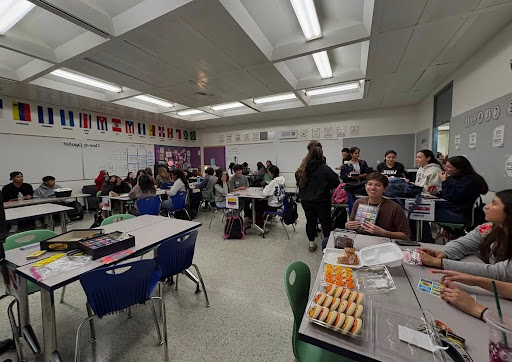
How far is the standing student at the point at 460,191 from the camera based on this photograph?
2.51 metres

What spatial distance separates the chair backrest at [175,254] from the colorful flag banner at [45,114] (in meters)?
6.16

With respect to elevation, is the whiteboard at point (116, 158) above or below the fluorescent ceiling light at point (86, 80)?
below

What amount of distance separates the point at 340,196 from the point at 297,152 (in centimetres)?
467

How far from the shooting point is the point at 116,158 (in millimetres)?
6895

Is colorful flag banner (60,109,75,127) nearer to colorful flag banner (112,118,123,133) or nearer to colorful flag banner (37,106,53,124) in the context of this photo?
colorful flag banner (37,106,53,124)

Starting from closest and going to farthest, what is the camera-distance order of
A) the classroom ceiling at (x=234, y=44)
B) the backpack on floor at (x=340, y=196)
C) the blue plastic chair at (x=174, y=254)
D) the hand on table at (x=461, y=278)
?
the hand on table at (x=461, y=278)
the blue plastic chair at (x=174, y=254)
the classroom ceiling at (x=234, y=44)
the backpack on floor at (x=340, y=196)

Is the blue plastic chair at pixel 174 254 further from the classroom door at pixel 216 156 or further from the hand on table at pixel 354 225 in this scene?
the classroom door at pixel 216 156

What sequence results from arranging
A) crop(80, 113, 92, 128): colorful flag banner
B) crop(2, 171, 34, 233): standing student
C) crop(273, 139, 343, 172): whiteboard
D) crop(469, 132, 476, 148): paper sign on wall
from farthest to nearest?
crop(273, 139, 343, 172): whiteboard, crop(80, 113, 92, 128): colorful flag banner, crop(2, 171, 34, 233): standing student, crop(469, 132, 476, 148): paper sign on wall

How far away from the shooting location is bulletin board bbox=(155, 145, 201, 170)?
8.35m

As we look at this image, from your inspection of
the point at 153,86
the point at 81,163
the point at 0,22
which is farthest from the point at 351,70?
the point at 81,163

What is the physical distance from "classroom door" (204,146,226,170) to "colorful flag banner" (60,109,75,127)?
4.76 m

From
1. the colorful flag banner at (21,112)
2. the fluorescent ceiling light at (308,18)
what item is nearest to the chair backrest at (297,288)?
the fluorescent ceiling light at (308,18)

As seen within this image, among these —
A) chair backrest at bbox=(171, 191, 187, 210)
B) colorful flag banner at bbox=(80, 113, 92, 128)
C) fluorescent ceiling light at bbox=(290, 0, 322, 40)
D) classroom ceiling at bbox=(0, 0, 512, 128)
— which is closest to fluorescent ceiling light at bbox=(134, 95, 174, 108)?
classroom ceiling at bbox=(0, 0, 512, 128)

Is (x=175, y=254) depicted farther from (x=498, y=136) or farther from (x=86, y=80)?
(x=86, y=80)
